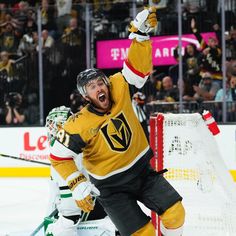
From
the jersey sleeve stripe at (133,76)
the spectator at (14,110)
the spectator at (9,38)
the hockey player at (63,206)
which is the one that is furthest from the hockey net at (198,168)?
the spectator at (9,38)

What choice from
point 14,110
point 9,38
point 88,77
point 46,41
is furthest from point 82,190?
point 9,38

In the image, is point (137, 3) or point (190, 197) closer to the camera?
point (190, 197)

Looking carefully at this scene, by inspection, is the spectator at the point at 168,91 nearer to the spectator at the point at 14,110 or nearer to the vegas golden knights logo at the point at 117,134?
the spectator at the point at 14,110

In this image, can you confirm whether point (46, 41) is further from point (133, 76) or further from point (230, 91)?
point (133, 76)

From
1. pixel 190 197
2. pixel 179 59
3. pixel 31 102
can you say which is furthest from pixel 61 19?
pixel 190 197

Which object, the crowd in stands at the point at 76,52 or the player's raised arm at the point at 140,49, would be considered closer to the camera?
the player's raised arm at the point at 140,49

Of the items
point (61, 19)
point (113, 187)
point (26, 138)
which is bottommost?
point (26, 138)

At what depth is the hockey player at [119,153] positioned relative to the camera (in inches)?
Result: 106

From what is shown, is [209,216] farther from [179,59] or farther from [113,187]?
[179,59]

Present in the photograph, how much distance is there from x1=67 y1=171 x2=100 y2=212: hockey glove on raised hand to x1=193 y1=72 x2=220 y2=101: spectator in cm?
396

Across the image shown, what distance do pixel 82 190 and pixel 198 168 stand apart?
0.94 meters

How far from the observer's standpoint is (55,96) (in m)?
7.18

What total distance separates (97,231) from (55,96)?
4.36m

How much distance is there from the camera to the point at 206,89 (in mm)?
6598
